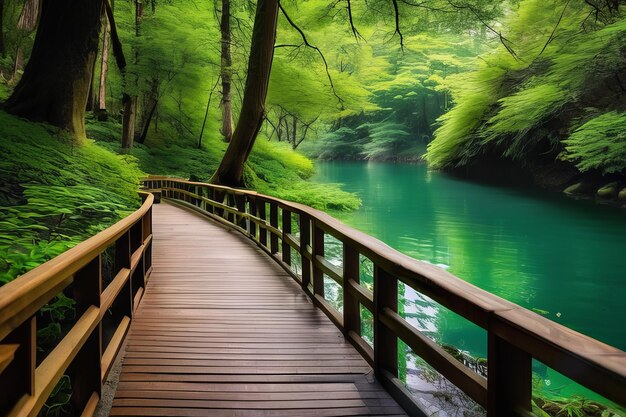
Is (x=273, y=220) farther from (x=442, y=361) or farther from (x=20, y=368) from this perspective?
(x=20, y=368)

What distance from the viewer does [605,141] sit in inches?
595

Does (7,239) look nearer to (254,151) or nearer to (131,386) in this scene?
(131,386)

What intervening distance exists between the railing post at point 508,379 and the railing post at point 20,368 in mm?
1544

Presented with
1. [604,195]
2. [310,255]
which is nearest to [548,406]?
[310,255]

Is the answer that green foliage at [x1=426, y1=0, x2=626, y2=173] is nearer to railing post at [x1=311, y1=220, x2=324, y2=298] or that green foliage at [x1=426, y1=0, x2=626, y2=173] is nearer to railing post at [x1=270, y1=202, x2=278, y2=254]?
railing post at [x1=270, y1=202, x2=278, y2=254]

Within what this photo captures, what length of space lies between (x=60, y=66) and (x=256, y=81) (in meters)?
5.58

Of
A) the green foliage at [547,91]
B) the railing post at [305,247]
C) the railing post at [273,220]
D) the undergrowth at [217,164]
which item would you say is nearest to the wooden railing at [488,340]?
the railing post at [305,247]

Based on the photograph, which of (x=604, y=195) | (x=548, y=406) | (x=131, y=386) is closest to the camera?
(x=131, y=386)

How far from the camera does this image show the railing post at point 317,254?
172 inches

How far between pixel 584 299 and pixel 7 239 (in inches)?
344


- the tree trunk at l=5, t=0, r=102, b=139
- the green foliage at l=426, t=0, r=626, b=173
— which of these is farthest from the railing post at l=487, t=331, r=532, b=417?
the green foliage at l=426, t=0, r=626, b=173

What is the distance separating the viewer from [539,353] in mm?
1467

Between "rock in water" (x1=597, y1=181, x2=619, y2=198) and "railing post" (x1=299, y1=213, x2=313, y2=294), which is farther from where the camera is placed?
"rock in water" (x1=597, y1=181, x2=619, y2=198)

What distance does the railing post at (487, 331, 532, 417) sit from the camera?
1670mm
